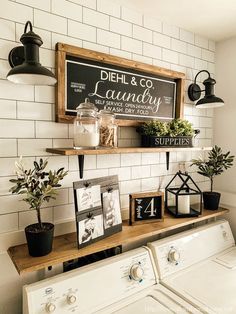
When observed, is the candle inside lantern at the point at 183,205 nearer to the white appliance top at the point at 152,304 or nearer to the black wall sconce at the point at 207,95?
the white appliance top at the point at 152,304

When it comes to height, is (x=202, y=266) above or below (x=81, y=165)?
below

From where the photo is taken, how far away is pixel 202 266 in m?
1.56

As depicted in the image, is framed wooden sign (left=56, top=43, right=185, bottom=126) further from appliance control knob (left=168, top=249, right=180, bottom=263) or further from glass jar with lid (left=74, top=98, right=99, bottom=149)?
appliance control knob (left=168, top=249, right=180, bottom=263)

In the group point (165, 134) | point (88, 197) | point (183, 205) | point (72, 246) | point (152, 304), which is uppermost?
point (165, 134)

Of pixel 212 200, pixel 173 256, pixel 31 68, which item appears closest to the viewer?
pixel 31 68

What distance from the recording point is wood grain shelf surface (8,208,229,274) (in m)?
1.05

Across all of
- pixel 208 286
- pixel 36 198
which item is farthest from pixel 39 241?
pixel 208 286

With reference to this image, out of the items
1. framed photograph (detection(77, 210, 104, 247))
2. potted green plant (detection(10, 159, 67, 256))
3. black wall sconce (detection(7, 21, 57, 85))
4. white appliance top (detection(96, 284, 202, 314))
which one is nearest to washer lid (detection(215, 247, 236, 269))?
white appliance top (detection(96, 284, 202, 314))

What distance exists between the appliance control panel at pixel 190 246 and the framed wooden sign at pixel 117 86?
777 millimetres

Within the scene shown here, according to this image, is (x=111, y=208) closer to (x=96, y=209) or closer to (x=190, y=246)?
(x=96, y=209)

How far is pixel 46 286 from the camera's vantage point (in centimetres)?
109

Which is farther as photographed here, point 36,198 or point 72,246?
point 72,246

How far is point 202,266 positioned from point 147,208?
0.51 metres

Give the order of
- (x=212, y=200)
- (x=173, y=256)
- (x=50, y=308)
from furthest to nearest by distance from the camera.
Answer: (x=212, y=200) < (x=173, y=256) < (x=50, y=308)
